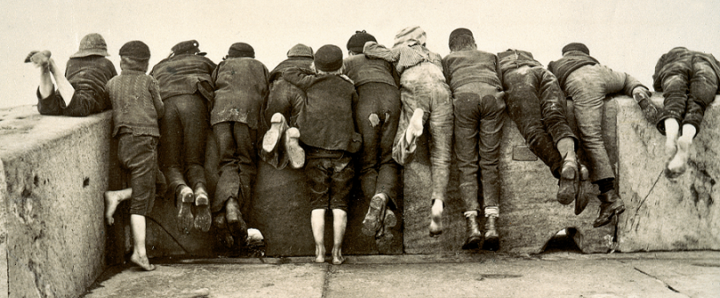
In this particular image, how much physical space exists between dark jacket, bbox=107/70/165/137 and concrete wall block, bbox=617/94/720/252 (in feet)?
12.0

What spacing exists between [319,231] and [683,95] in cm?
302

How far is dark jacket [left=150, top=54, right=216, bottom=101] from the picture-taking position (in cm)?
599

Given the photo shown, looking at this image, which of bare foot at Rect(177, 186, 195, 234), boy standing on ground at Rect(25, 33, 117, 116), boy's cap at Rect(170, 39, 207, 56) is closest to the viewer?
boy standing on ground at Rect(25, 33, 117, 116)

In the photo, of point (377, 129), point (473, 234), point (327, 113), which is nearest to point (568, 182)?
point (473, 234)

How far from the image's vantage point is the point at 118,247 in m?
5.74

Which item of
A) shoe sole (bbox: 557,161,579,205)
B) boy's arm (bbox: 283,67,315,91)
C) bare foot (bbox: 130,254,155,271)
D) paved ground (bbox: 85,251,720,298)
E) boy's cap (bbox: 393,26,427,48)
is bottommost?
paved ground (bbox: 85,251,720,298)

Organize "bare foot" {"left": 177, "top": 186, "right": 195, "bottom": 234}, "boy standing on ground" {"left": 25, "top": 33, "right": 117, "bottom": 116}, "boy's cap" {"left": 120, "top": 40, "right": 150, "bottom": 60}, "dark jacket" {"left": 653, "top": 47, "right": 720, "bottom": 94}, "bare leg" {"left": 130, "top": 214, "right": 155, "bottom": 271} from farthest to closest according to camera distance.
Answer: "dark jacket" {"left": 653, "top": 47, "right": 720, "bottom": 94}
"boy's cap" {"left": 120, "top": 40, "right": 150, "bottom": 60}
"bare foot" {"left": 177, "top": 186, "right": 195, "bottom": 234}
"bare leg" {"left": 130, "top": 214, "right": 155, "bottom": 271}
"boy standing on ground" {"left": 25, "top": 33, "right": 117, "bottom": 116}

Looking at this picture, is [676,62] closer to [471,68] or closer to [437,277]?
[471,68]

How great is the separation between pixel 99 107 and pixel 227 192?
3.67 ft

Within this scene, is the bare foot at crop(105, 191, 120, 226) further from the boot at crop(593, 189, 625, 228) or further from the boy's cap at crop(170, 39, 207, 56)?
the boot at crop(593, 189, 625, 228)

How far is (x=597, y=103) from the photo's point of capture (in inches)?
234

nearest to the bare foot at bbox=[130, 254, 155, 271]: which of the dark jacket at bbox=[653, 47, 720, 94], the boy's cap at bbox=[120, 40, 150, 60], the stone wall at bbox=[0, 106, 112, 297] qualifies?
the stone wall at bbox=[0, 106, 112, 297]

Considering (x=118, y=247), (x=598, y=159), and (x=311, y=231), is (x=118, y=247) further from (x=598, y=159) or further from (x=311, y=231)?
(x=598, y=159)

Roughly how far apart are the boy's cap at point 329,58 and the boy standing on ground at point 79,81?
1.62 meters
